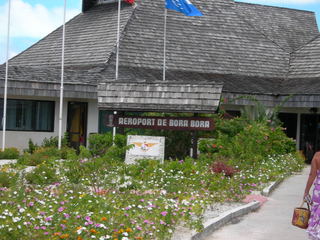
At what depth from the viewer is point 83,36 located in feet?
102

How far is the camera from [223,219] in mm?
11383

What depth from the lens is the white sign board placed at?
19219 mm

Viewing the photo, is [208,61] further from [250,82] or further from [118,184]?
[118,184]

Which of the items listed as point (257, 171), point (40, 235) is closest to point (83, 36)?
point (257, 171)

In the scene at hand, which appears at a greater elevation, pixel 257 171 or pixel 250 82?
pixel 250 82

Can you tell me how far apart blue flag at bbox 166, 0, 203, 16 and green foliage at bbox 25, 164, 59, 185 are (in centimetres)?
1278

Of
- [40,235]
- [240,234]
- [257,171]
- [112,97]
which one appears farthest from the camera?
[112,97]

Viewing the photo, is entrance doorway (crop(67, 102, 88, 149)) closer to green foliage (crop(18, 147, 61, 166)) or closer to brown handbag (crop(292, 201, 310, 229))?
green foliage (crop(18, 147, 61, 166))

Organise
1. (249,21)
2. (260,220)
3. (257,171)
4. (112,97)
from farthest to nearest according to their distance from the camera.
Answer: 1. (249,21)
2. (112,97)
3. (257,171)
4. (260,220)

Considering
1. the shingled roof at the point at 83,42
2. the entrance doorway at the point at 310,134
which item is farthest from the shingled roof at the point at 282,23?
the shingled roof at the point at 83,42

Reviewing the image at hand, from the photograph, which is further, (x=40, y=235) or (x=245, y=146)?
(x=245, y=146)

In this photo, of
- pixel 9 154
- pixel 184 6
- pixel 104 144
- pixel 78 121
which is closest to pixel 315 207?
pixel 104 144

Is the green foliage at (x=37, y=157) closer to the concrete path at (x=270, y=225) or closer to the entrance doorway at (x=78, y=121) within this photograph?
the entrance doorway at (x=78, y=121)

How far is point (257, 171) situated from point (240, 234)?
25.1 ft
